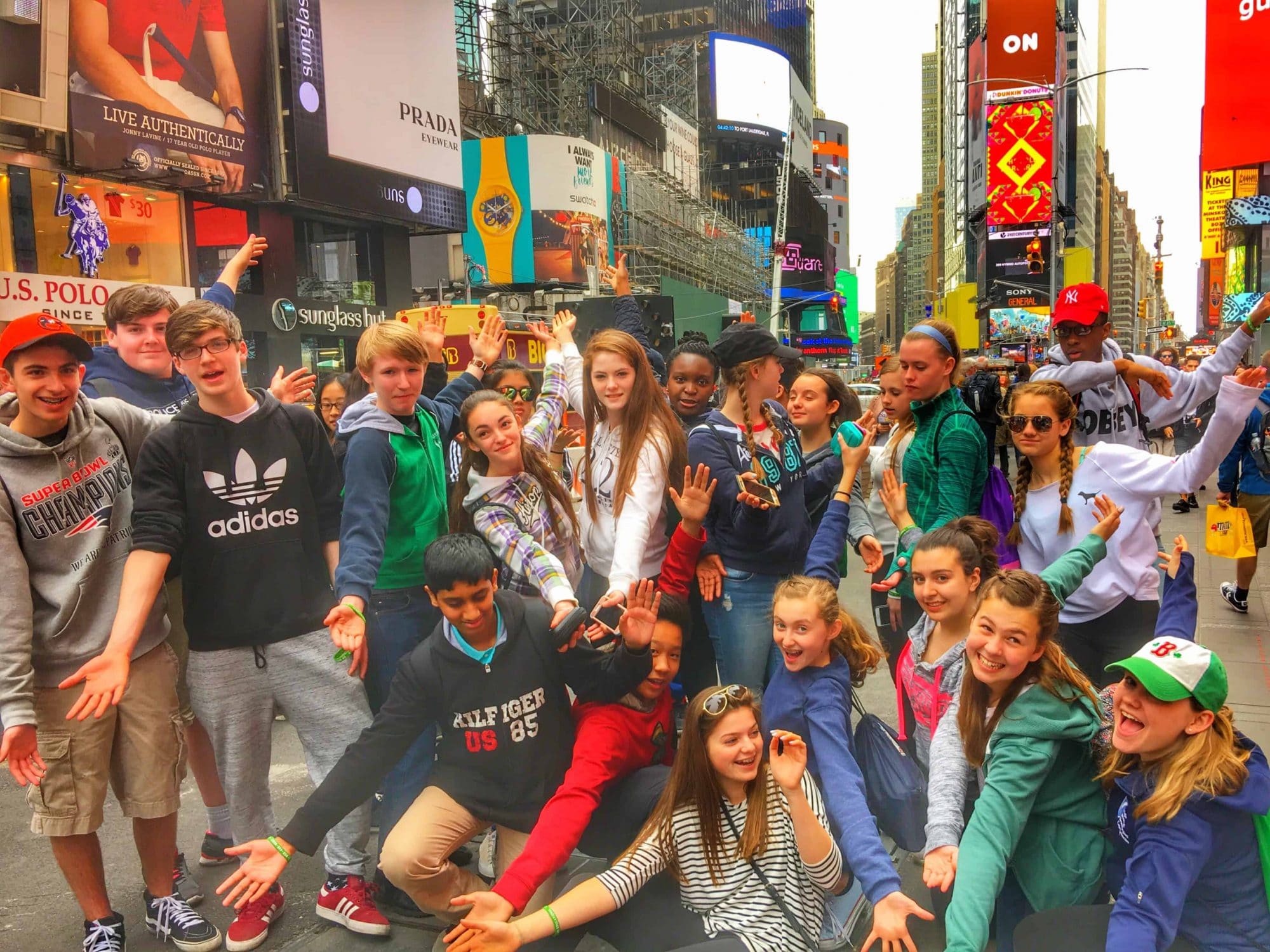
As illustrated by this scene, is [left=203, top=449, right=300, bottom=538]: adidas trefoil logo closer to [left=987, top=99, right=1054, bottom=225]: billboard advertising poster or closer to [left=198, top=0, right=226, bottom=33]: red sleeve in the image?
[left=198, top=0, right=226, bottom=33]: red sleeve

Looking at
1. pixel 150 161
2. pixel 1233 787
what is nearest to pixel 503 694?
pixel 1233 787

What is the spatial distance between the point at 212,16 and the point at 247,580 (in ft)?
68.0

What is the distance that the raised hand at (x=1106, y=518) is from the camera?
350 centimetres

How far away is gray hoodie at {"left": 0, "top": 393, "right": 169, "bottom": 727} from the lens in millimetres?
3066

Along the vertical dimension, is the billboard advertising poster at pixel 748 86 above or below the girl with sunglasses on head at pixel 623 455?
above

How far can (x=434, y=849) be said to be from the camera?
319cm

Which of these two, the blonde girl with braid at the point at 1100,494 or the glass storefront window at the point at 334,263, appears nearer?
the blonde girl with braid at the point at 1100,494

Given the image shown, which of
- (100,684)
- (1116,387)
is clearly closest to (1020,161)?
(1116,387)

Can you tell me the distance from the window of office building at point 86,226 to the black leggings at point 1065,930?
56.1 feet

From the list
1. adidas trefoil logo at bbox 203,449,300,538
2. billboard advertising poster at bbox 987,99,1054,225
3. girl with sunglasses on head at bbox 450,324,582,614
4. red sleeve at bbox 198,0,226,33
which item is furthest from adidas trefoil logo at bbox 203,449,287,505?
billboard advertising poster at bbox 987,99,1054,225

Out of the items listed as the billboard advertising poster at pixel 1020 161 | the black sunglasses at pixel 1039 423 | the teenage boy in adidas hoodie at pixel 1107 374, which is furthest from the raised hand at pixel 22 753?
the billboard advertising poster at pixel 1020 161

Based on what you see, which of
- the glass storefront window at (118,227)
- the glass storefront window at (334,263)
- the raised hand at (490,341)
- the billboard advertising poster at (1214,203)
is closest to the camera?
the raised hand at (490,341)

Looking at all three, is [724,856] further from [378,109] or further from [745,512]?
[378,109]

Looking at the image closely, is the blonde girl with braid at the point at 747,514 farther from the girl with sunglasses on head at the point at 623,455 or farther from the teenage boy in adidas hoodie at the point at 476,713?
the teenage boy in adidas hoodie at the point at 476,713
